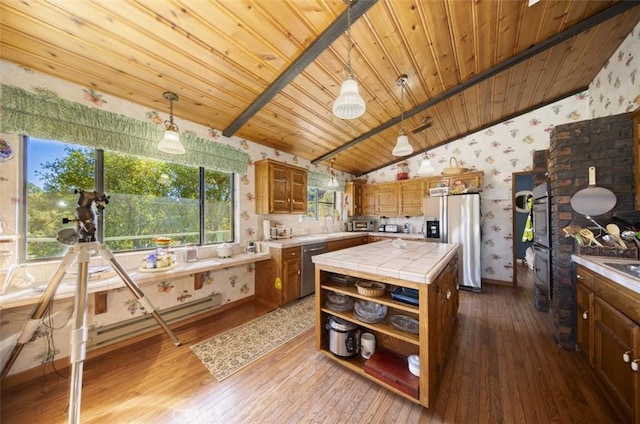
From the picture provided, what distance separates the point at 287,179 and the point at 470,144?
355 cm

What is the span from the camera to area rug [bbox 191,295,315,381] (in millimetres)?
1779

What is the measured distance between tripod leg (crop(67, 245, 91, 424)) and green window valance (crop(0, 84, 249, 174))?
4.24 feet

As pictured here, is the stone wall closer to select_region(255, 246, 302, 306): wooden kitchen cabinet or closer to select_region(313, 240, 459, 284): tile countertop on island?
select_region(313, 240, 459, 284): tile countertop on island

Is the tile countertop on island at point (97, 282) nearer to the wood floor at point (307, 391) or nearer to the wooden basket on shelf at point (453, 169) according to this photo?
the wood floor at point (307, 391)

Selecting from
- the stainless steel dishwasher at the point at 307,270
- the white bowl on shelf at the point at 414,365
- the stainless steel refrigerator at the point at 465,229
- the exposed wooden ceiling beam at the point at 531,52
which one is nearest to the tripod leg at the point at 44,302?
the white bowl on shelf at the point at 414,365

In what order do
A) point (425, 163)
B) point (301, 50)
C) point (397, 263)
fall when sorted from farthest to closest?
point (425, 163) < point (301, 50) < point (397, 263)

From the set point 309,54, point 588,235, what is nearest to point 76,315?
point 309,54

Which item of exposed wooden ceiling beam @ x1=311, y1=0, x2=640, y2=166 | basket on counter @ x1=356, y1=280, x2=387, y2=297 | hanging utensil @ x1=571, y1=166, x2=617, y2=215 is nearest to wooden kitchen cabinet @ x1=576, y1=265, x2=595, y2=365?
hanging utensil @ x1=571, y1=166, x2=617, y2=215

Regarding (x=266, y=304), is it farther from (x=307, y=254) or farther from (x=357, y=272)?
(x=357, y=272)

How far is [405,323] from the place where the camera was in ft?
5.21

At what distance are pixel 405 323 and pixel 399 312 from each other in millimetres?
Result: 169

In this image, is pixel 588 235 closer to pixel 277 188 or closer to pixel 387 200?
pixel 387 200

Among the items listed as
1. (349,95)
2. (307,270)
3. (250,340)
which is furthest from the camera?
(307,270)

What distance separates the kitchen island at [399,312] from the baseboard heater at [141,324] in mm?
1574
